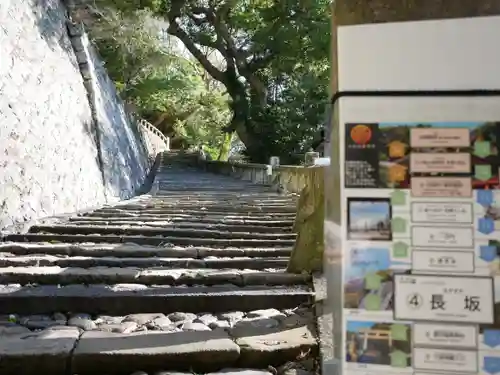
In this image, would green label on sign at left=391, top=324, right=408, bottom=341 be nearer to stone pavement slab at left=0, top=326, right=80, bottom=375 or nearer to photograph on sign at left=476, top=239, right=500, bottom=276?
photograph on sign at left=476, top=239, right=500, bottom=276

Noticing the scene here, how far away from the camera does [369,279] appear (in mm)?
1421

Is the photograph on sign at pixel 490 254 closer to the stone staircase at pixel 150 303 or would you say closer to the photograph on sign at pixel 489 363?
the photograph on sign at pixel 489 363

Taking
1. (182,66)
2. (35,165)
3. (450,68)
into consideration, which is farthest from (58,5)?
(182,66)

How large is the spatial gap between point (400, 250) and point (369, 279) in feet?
0.36

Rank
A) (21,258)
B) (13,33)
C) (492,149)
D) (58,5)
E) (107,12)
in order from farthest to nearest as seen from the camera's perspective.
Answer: (107,12) → (58,5) → (13,33) → (21,258) → (492,149)

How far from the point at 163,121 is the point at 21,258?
24195mm

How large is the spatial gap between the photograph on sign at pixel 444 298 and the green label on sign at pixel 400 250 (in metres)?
0.05

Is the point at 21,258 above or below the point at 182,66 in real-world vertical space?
below

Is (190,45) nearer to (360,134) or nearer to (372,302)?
(360,134)

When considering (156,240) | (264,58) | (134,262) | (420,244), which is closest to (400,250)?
(420,244)

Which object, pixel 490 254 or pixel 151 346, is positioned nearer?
pixel 490 254

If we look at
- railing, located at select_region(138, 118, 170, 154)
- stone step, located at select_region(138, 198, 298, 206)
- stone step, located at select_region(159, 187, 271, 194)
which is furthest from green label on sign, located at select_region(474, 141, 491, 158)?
railing, located at select_region(138, 118, 170, 154)

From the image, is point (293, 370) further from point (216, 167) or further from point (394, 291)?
point (216, 167)

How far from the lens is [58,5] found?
9.84 metres
